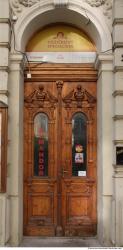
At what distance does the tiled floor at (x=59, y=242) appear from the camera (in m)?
7.07

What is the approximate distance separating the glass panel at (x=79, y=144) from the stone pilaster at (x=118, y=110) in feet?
3.12

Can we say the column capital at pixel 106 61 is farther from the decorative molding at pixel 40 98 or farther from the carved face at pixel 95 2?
the decorative molding at pixel 40 98

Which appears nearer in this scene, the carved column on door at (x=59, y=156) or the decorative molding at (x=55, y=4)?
the decorative molding at (x=55, y=4)

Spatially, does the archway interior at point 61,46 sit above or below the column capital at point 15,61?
above

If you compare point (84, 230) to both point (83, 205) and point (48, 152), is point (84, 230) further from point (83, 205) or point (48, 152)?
point (48, 152)

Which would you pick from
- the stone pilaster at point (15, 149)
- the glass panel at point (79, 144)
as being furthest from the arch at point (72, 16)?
the glass panel at point (79, 144)

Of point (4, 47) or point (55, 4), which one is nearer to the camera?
point (4, 47)

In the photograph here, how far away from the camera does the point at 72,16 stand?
24.9 feet

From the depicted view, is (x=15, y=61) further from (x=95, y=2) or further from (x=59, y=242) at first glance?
(x=59, y=242)

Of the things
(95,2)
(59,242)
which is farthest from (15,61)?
(59,242)

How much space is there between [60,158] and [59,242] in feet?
5.06

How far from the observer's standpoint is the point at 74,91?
25.7 ft

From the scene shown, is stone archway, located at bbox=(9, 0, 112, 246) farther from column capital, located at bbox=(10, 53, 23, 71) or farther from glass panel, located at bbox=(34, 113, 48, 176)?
glass panel, located at bbox=(34, 113, 48, 176)

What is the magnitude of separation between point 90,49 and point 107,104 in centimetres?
135
